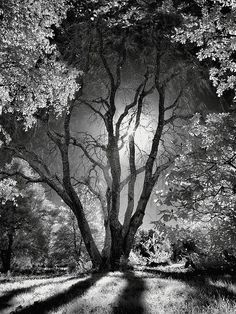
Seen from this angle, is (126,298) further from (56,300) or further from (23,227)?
(23,227)

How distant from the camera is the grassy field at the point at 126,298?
4.39 metres

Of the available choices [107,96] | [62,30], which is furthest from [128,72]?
[62,30]

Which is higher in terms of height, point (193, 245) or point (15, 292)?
point (193, 245)

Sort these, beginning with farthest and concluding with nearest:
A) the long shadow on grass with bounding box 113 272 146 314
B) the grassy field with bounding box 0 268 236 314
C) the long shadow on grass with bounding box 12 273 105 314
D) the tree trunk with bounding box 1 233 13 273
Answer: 1. the tree trunk with bounding box 1 233 13 273
2. the long shadow on grass with bounding box 12 273 105 314
3. the long shadow on grass with bounding box 113 272 146 314
4. the grassy field with bounding box 0 268 236 314

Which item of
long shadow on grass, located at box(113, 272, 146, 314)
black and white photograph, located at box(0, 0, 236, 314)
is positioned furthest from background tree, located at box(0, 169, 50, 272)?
long shadow on grass, located at box(113, 272, 146, 314)

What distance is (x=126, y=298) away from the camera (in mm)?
5418

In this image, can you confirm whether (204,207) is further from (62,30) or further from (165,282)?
(62,30)

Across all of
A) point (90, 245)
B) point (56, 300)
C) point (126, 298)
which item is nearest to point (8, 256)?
point (90, 245)

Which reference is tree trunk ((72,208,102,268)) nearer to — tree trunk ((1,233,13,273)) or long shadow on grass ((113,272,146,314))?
long shadow on grass ((113,272,146,314))

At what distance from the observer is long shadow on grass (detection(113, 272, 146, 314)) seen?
461 cm

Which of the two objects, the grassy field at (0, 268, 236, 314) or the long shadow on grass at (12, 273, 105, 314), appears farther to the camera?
the long shadow on grass at (12, 273, 105, 314)

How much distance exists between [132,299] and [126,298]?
0.27 metres

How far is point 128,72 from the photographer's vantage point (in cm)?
1234

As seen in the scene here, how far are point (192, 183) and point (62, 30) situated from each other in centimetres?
776
